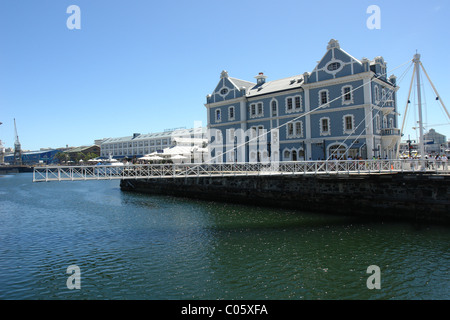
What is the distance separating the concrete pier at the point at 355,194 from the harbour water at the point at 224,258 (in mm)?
1651

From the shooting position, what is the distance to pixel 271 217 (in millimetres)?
23859

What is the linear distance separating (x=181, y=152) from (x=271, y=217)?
23.1m

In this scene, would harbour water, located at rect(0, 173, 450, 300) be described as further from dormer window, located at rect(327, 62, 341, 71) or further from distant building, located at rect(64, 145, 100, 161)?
→ distant building, located at rect(64, 145, 100, 161)

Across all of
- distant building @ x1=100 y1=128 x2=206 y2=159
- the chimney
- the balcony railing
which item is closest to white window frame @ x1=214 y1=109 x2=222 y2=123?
the chimney

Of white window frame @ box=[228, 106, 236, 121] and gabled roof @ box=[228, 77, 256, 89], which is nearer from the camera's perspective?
white window frame @ box=[228, 106, 236, 121]

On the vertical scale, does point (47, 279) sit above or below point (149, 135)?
below

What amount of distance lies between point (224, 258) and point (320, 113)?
85.7 ft

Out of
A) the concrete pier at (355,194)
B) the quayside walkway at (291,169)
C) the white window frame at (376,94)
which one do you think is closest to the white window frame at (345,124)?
the white window frame at (376,94)

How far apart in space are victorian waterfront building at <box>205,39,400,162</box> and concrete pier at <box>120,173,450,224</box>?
14.9 ft

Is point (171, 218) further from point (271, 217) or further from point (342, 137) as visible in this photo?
point (342, 137)

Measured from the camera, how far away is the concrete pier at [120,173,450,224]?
20.4 meters

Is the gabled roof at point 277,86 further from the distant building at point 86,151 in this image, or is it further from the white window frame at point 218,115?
the distant building at point 86,151
